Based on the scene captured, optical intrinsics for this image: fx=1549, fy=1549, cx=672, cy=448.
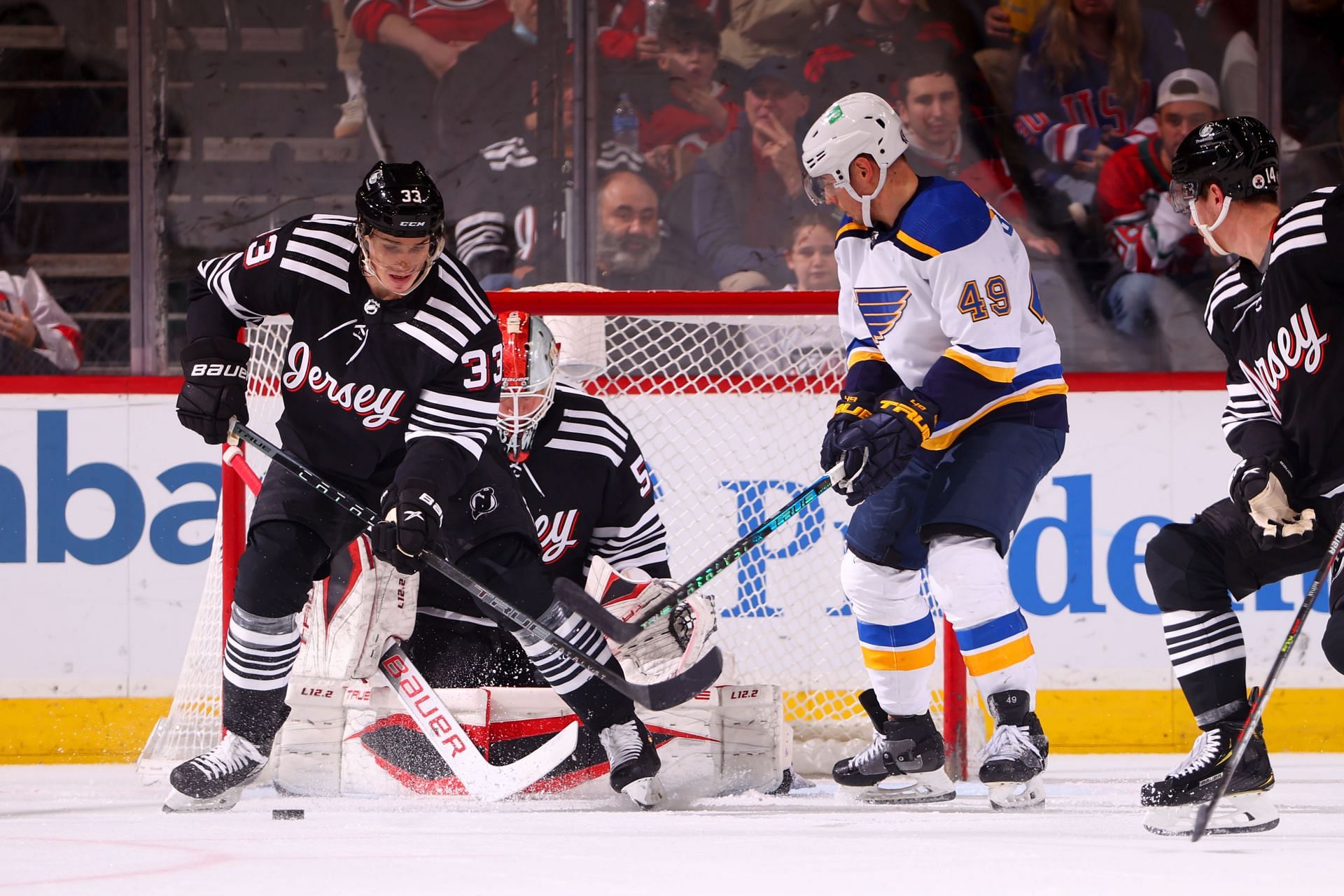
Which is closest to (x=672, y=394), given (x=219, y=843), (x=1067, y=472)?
(x=1067, y=472)

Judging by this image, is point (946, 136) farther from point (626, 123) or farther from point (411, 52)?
point (411, 52)

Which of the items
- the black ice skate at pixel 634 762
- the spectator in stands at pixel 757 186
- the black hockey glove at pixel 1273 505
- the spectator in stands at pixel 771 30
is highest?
the spectator in stands at pixel 771 30

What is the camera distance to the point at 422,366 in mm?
2568

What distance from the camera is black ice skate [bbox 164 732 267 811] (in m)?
2.46

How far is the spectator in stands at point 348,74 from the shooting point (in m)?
4.40

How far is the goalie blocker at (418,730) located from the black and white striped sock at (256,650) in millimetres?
283

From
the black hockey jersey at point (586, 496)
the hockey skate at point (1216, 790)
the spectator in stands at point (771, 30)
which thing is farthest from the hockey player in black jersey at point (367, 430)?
the spectator in stands at point (771, 30)

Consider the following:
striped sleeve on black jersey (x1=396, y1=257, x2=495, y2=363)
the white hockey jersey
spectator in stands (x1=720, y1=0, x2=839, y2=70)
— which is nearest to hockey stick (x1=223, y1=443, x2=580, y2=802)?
striped sleeve on black jersey (x1=396, y1=257, x2=495, y2=363)

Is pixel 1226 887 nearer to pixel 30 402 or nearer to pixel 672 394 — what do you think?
pixel 672 394

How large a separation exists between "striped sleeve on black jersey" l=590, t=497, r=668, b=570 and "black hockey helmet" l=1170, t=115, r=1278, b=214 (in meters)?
1.18

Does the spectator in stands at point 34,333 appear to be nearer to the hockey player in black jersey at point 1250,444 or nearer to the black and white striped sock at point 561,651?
the black and white striped sock at point 561,651

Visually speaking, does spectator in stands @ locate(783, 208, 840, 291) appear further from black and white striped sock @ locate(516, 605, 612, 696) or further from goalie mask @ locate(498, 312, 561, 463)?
black and white striped sock @ locate(516, 605, 612, 696)

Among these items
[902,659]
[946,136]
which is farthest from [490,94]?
[902,659]

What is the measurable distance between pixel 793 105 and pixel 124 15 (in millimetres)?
1876
